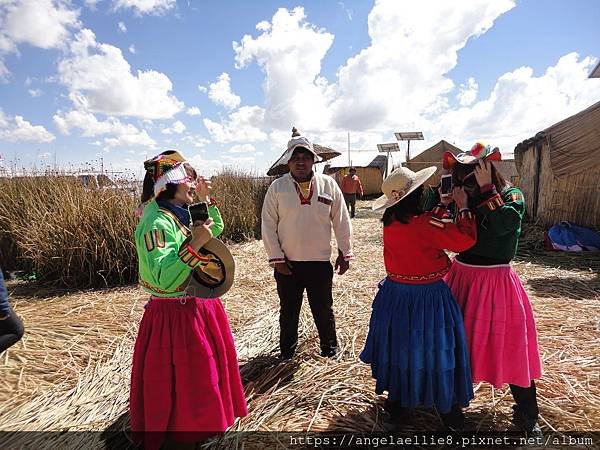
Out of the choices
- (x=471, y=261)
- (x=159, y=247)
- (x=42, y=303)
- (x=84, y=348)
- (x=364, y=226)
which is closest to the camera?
(x=159, y=247)

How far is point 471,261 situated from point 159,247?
5.71 ft

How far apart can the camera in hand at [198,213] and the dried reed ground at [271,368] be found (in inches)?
54.2

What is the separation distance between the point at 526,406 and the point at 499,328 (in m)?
0.54

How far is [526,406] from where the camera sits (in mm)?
2170

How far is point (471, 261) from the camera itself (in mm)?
2205

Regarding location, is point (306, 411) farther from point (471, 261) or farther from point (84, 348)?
point (84, 348)

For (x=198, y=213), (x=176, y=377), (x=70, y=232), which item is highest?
(x=198, y=213)

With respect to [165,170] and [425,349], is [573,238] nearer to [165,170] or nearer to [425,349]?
[425,349]

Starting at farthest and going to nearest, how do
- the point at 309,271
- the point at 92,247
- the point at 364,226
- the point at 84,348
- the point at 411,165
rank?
1. the point at 411,165
2. the point at 364,226
3. the point at 92,247
4. the point at 84,348
5. the point at 309,271

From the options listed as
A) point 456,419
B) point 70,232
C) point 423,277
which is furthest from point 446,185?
point 70,232

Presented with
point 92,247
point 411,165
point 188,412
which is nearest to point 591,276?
point 188,412

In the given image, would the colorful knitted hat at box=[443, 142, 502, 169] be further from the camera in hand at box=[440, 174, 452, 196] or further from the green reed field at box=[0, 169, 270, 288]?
the green reed field at box=[0, 169, 270, 288]

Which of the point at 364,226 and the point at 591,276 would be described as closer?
the point at 591,276

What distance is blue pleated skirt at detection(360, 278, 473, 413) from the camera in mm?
2016
